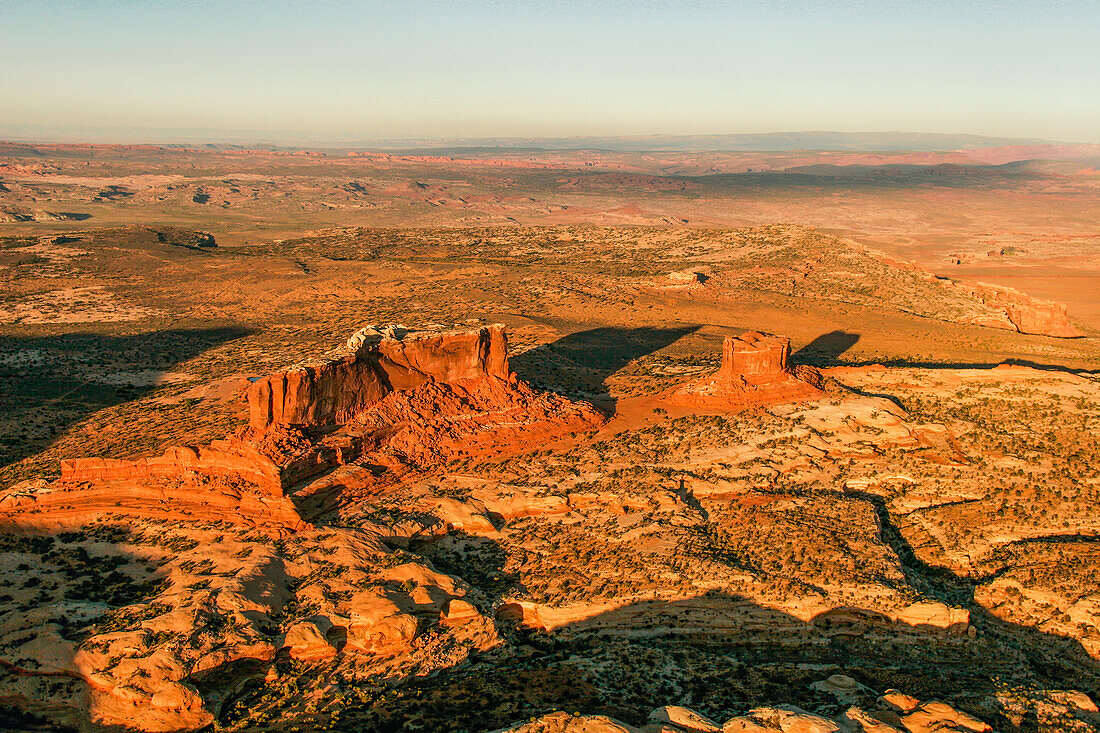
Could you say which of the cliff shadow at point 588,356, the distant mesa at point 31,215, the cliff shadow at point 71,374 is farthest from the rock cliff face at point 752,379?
the distant mesa at point 31,215

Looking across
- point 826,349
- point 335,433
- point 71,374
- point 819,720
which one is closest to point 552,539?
point 335,433

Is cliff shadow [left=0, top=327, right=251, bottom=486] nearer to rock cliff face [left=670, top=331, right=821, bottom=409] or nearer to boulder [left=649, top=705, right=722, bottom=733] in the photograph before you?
boulder [left=649, top=705, right=722, bottom=733]

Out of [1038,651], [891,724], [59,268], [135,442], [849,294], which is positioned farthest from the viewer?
[59,268]

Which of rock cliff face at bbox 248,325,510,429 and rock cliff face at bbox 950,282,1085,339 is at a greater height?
rock cliff face at bbox 248,325,510,429

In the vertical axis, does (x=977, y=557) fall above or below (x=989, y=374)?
below

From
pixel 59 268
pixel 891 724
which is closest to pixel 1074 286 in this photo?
pixel 891 724

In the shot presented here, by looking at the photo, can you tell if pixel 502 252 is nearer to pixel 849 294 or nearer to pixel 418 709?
pixel 849 294

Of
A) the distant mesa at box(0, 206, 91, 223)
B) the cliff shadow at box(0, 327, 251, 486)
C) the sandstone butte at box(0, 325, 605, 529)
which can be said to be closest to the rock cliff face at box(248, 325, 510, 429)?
the sandstone butte at box(0, 325, 605, 529)

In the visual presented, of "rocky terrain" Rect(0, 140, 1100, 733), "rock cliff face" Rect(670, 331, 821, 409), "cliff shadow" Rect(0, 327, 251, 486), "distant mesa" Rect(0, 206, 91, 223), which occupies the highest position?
"distant mesa" Rect(0, 206, 91, 223)
